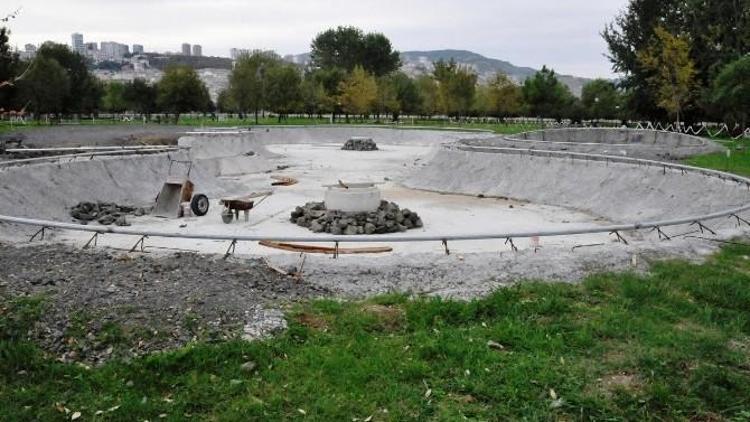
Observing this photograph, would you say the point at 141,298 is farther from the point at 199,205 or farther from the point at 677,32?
the point at 677,32

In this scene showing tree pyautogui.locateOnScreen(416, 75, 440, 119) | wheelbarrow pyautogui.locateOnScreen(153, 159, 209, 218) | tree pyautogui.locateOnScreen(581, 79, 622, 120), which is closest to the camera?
wheelbarrow pyautogui.locateOnScreen(153, 159, 209, 218)

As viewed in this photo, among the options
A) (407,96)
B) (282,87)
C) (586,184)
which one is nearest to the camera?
(586,184)

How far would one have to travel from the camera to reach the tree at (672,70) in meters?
52.7

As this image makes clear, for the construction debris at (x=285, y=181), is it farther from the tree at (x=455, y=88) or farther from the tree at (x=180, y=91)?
the tree at (x=455, y=88)

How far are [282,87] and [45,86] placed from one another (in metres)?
26.2

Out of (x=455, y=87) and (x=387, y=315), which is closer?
(x=387, y=315)

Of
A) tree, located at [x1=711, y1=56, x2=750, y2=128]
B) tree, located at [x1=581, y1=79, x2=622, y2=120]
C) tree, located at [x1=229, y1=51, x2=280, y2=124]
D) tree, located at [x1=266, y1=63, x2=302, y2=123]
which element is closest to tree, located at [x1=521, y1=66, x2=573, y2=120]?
tree, located at [x1=581, y1=79, x2=622, y2=120]

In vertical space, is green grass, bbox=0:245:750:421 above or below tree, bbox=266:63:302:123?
below

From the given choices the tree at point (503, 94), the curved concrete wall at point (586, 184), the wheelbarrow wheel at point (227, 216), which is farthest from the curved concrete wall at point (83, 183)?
the tree at point (503, 94)

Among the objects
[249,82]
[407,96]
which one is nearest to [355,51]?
[407,96]

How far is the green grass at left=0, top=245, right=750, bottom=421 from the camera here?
731 centimetres

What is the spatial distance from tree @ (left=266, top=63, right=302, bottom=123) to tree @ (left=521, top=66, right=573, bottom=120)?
31.2m

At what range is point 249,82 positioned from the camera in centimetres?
7681

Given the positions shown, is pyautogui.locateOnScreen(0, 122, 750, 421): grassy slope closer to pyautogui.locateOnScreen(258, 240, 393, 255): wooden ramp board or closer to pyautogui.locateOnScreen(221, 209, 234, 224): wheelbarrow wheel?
pyautogui.locateOnScreen(258, 240, 393, 255): wooden ramp board
